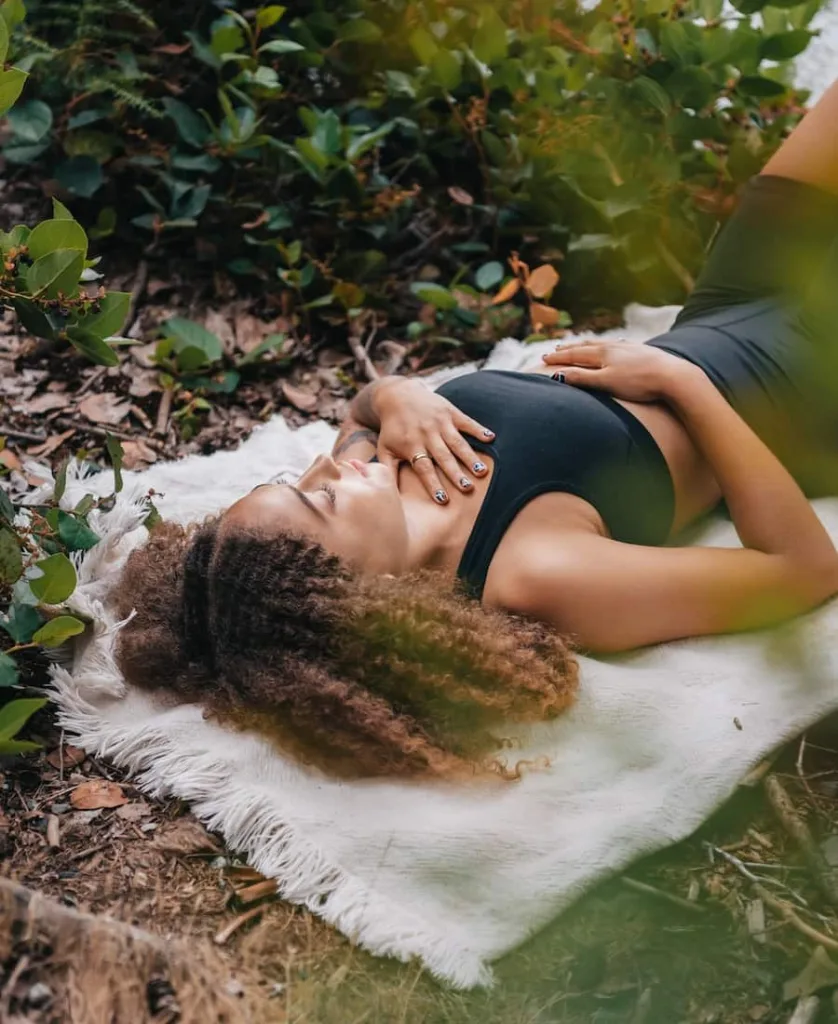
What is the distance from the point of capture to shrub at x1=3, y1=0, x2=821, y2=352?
288 centimetres

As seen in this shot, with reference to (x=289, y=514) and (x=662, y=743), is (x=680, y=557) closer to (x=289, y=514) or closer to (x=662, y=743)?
(x=662, y=743)

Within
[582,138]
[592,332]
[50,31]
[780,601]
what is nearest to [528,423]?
[582,138]

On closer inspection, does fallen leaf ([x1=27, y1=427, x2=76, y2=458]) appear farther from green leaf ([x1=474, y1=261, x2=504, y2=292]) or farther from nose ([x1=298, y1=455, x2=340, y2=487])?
green leaf ([x1=474, y1=261, x2=504, y2=292])

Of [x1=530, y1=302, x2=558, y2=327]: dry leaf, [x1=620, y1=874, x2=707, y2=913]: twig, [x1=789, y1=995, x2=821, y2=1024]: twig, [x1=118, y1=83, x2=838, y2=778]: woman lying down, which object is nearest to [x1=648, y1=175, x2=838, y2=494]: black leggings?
[x1=118, y1=83, x2=838, y2=778]: woman lying down

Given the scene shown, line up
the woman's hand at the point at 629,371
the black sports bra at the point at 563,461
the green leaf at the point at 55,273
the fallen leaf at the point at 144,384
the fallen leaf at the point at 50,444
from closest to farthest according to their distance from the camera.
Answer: the green leaf at the point at 55,273, the black sports bra at the point at 563,461, the woman's hand at the point at 629,371, the fallen leaf at the point at 50,444, the fallen leaf at the point at 144,384

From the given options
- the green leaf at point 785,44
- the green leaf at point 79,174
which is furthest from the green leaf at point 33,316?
the green leaf at point 785,44

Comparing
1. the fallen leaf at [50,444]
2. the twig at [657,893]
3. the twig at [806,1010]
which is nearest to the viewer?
the twig at [806,1010]

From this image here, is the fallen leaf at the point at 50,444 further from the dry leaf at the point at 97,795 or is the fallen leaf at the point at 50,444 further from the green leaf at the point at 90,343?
the dry leaf at the point at 97,795

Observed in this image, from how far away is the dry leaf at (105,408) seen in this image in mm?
2715

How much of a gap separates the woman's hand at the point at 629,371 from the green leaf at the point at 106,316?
35.1 inches

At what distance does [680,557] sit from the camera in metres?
1.83

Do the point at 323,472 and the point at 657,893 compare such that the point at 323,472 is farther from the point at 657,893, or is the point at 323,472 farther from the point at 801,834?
the point at 801,834

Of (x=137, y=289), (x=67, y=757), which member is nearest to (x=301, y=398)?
(x=137, y=289)

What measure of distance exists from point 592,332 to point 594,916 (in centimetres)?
178
